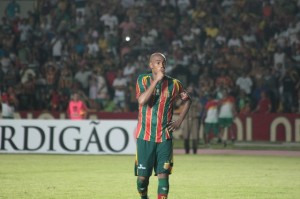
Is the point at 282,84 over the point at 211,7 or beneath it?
beneath

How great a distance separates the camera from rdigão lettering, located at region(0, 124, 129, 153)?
2272 cm

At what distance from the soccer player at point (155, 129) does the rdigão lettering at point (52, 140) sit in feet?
40.9

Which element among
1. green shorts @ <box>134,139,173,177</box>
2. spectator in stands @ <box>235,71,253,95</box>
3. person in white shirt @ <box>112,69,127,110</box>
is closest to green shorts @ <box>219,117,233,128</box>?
spectator in stands @ <box>235,71,253,95</box>

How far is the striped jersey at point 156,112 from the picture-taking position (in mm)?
10164

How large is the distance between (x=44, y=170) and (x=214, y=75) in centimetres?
1256

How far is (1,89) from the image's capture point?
96.0 ft

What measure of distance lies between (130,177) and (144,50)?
1460cm

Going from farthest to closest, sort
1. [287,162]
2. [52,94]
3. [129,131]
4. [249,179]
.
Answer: [52,94]
[129,131]
[287,162]
[249,179]

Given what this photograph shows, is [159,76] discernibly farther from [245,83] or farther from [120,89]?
[120,89]

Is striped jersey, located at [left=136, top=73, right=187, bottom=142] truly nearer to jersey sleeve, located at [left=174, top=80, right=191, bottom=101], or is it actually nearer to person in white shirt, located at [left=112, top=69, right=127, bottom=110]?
jersey sleeve, located at [left=174, top=80, right=191, bottom=101]

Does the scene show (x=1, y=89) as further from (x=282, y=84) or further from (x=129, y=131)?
(x=282, y=84)

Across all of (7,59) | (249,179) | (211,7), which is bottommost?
(249,179)

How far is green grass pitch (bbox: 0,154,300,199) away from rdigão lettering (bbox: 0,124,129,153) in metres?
0.33

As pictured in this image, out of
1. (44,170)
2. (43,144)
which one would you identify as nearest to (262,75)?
(43,144)
